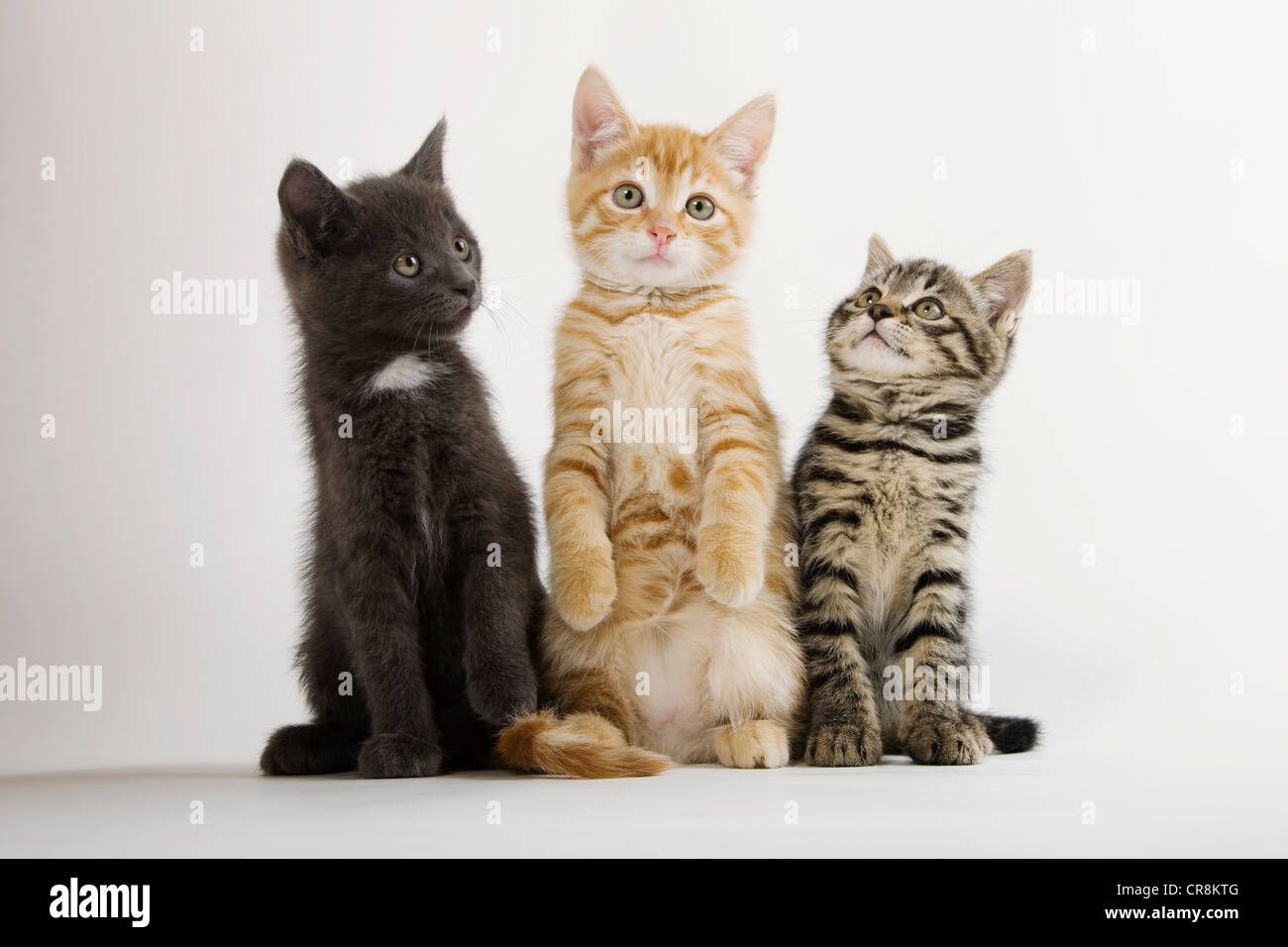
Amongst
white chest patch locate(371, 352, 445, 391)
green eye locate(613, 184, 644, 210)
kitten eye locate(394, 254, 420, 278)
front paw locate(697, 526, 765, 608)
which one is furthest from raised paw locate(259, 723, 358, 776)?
green eye locate(613, 184, 644, 210)

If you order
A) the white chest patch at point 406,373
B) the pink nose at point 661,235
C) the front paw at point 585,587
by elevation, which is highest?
the pink nose at point 661,235

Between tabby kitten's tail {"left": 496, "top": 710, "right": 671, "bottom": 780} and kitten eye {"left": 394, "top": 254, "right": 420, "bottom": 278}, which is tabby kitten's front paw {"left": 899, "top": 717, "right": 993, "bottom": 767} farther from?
kitten eye {"left": 394, "top": 254, "right": 420, "bottom": 278}

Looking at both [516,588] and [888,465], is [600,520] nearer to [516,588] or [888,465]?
[516,588]

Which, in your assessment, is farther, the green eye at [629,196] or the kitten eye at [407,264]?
the green eye at [629,196]

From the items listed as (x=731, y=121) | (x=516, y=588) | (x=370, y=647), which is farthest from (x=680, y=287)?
(x=370, y=647)

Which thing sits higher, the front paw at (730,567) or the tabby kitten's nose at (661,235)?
the tabby kitten's nose at (661,235)

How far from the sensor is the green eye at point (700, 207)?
332cm

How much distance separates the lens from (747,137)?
345 cm

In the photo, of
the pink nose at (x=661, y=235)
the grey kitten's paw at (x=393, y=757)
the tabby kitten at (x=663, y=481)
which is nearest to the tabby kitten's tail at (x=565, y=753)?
the tabby kitten at (x=663, y=481)

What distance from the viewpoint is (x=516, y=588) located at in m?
3.00

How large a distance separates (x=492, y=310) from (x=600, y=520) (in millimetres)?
650

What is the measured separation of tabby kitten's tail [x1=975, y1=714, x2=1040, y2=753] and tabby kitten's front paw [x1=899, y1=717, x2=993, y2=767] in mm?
269

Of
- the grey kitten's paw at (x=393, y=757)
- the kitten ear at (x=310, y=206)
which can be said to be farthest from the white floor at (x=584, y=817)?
the kitten ear at (x=310, y=206)

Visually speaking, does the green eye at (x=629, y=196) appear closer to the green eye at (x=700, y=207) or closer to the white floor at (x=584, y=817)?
the green eye at (x=700, y=207)
